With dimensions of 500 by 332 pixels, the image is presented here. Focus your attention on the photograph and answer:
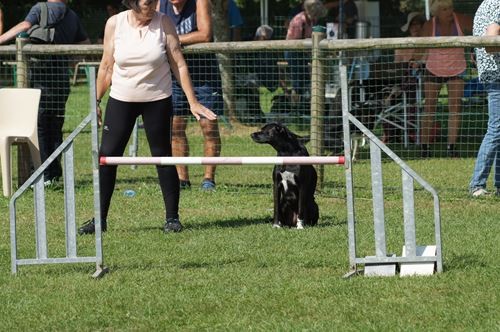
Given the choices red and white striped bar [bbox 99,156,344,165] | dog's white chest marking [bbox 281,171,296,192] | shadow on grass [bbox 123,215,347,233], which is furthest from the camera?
dog's white chest marking [bbox 281,171,296,192]

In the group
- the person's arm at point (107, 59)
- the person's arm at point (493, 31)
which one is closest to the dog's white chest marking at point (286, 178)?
the person's arm at point (107, 59)

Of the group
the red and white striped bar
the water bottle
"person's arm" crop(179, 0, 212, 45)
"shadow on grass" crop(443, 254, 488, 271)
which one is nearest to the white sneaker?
"person's arm" crop(179, 0, 212, 45)

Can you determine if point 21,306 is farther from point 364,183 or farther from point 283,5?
point 283,5

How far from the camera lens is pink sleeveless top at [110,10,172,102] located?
320 inches

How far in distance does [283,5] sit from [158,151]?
2838 centimetres

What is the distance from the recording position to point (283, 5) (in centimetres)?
3622

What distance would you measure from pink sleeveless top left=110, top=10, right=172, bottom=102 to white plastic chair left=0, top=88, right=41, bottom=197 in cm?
253

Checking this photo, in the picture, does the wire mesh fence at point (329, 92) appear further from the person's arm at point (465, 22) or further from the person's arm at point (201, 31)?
the person's arm at point (465, 22)

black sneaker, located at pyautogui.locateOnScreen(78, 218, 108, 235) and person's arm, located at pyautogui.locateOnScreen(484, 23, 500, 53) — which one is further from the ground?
person's arm, located at pyautogui.locateOnScreen(484, 23, 500, 53)

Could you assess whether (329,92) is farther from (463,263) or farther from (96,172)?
(96,172)

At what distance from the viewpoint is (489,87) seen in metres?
9.88

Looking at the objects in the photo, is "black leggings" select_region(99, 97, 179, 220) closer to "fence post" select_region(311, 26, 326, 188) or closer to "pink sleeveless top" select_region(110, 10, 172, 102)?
"pink sleeveless top" select_region(110, 10, 172, 102)

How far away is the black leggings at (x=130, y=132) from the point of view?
8242 millimetres

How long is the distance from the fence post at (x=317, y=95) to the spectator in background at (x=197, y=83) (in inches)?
37.0
